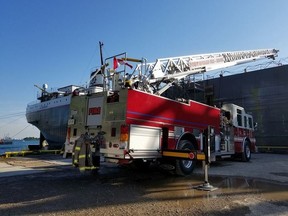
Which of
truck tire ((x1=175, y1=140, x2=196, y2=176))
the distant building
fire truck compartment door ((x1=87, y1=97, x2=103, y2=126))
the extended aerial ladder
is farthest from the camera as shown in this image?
the distant building

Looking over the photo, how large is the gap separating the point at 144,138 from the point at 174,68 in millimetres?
5506

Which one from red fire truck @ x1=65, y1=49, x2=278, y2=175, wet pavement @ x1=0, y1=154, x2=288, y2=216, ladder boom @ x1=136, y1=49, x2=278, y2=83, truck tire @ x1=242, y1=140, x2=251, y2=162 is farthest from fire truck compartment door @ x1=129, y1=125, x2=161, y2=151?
truck tire @ x1=242, y1=140, x2=251, y2=162

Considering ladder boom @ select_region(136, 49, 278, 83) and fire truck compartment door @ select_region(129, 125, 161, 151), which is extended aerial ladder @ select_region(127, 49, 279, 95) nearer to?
ladder boom @ select_region(136, 49, 278, 83)

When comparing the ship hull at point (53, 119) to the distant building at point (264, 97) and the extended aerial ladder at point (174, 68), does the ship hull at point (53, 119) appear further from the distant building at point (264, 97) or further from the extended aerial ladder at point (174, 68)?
the extended aerial ladder at point (174, 68)

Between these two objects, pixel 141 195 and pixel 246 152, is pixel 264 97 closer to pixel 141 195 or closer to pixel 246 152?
pixel 246 152

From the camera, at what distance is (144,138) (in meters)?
7.20

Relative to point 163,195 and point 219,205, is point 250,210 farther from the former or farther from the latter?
point 163,195

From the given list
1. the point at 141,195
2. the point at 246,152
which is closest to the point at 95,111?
the point at 141,195

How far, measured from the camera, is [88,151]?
23.0 feet

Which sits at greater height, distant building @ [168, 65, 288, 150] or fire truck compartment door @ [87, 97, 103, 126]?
A: distant building @ [168, 65, 288, 150]

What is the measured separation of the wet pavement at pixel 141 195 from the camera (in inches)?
199

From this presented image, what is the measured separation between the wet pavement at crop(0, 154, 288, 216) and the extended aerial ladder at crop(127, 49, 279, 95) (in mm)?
2940

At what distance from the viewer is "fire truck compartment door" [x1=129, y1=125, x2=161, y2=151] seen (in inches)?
271

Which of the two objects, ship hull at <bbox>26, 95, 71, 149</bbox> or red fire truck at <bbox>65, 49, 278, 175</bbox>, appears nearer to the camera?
red fire truck at <bbox>65, 49, 278, 175</bbox>
